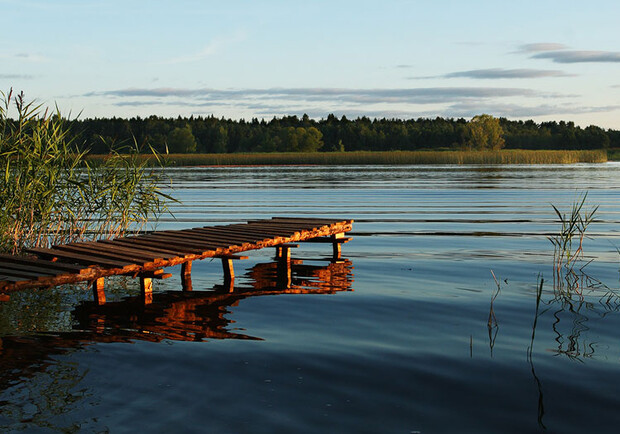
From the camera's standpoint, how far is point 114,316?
29.9 feet

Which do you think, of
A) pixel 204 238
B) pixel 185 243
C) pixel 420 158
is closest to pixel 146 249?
pixel 185 243

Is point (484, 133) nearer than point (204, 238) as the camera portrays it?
No

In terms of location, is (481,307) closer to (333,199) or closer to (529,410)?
(529,410)

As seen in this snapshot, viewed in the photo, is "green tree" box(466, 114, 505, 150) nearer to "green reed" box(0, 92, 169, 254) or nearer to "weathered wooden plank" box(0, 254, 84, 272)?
"green reed" box(0, 92, 169, 254)

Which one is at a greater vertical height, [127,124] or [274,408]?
[127,124]

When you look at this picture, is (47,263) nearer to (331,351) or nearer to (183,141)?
(331,351)

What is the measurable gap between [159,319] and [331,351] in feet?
8.92

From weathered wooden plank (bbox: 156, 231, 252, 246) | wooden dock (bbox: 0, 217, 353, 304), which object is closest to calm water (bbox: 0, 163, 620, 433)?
wooden dock (bbox: 0, 217, 353, 304)

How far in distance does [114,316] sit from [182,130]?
432 ft

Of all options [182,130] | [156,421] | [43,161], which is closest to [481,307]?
[156,421]

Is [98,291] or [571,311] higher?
[98,291]

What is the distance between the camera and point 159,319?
29.3 feet

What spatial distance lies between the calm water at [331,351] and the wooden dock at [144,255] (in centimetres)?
54

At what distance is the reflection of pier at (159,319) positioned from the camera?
7344 mm
